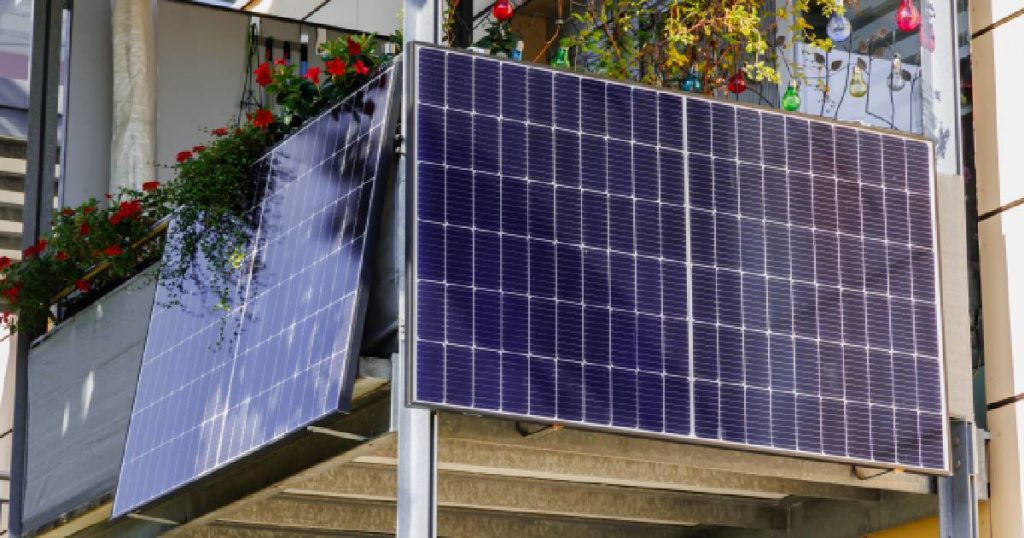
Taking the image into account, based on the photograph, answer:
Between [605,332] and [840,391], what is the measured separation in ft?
5.09

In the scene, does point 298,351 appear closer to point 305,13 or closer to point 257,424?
point 257,424

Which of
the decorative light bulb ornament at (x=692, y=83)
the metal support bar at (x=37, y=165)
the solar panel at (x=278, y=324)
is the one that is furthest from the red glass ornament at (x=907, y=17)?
the metal support bar at (x=37, y=165)

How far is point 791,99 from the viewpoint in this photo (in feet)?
47.0

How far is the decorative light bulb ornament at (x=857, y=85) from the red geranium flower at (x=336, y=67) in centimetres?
336

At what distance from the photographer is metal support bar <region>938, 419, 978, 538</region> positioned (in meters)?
13.2

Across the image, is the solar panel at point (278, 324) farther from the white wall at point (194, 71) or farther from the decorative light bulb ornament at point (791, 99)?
the white wall at point (194, 71)

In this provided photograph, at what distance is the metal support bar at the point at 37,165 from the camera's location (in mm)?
17828

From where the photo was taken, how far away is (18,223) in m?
23.3

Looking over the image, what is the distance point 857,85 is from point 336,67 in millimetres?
3431

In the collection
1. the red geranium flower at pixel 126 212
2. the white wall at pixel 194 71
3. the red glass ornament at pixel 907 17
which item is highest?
the white wall at pixel 194 71

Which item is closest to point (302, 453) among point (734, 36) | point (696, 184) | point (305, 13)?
point (696, 184)

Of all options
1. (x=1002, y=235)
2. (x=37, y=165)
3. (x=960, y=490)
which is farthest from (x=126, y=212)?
(x=960, y=490)

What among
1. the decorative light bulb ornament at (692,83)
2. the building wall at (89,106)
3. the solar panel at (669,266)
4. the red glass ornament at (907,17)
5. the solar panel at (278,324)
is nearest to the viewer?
the solar panel at (669,266)

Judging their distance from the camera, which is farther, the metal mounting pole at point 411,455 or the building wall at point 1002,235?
the building wall at point 1002,235
